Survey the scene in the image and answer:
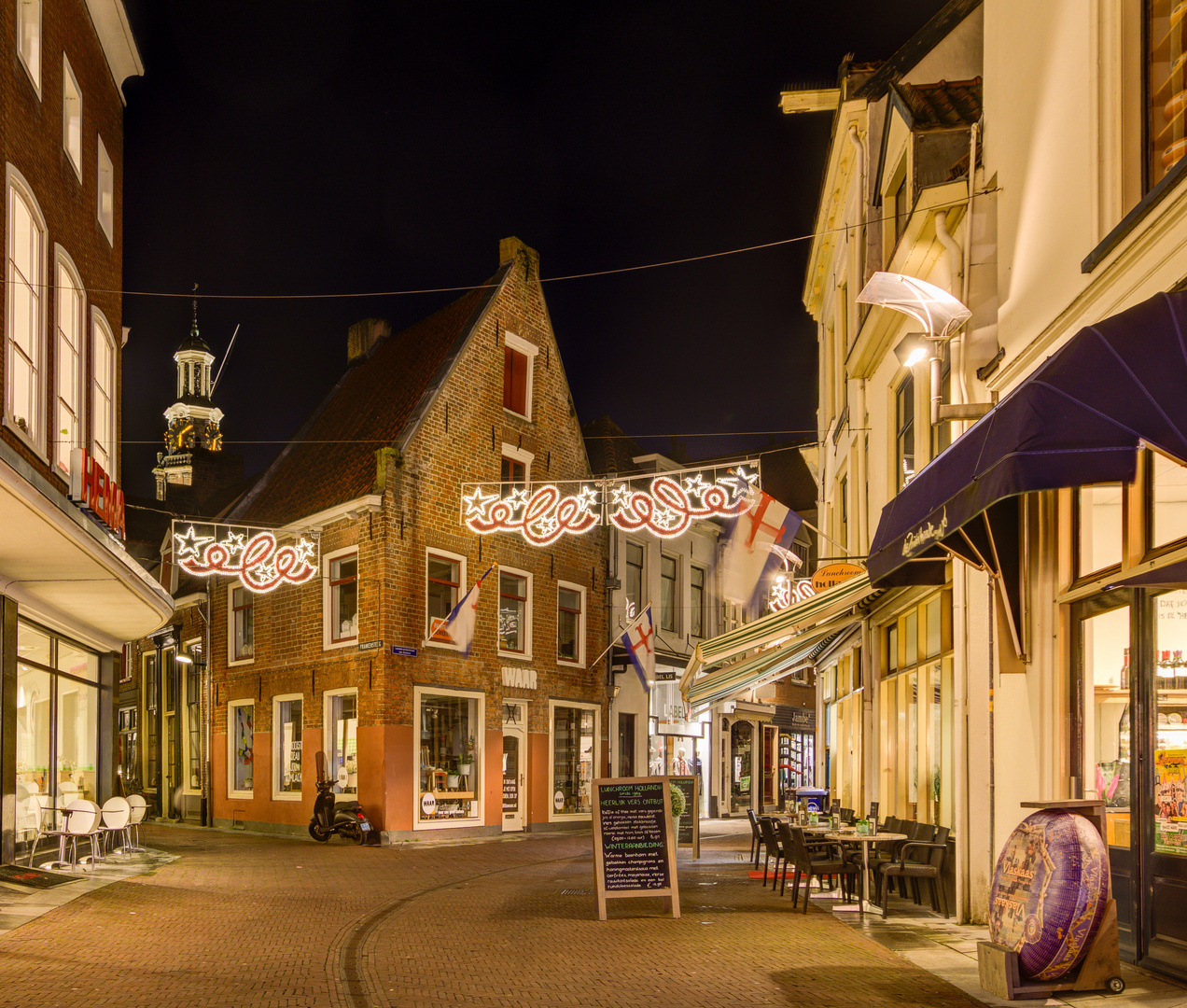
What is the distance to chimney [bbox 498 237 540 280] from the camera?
24.3 meters

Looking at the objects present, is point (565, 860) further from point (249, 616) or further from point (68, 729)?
point (249, 616)

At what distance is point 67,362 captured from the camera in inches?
541

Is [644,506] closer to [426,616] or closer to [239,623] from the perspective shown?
[426,616]

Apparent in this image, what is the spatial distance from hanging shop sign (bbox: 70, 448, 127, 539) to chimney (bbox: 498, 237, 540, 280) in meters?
11.8

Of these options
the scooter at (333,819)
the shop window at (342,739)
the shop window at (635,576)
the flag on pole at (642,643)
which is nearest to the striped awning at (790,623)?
the flag on pole at (642,643)

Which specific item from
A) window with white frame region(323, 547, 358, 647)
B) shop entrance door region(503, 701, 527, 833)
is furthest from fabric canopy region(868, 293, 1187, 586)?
shop entrance door region(503, 701, 527, 833)

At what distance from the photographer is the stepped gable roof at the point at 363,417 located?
874 inches

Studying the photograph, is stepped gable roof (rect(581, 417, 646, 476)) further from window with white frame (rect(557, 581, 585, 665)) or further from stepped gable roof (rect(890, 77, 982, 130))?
stepped gable roof (rect(890, 77, 982, 130))

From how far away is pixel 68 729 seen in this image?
16.0 metres

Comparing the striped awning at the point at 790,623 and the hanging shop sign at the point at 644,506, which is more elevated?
the hanging shop sign at the point at 644,506

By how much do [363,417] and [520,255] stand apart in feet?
15.4

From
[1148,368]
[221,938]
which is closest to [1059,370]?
[1148,368]

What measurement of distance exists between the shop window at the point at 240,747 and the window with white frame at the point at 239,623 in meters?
1.03

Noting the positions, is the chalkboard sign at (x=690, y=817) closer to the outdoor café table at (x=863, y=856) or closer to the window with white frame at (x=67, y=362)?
the outdoor café table at (x=863, y=856)
